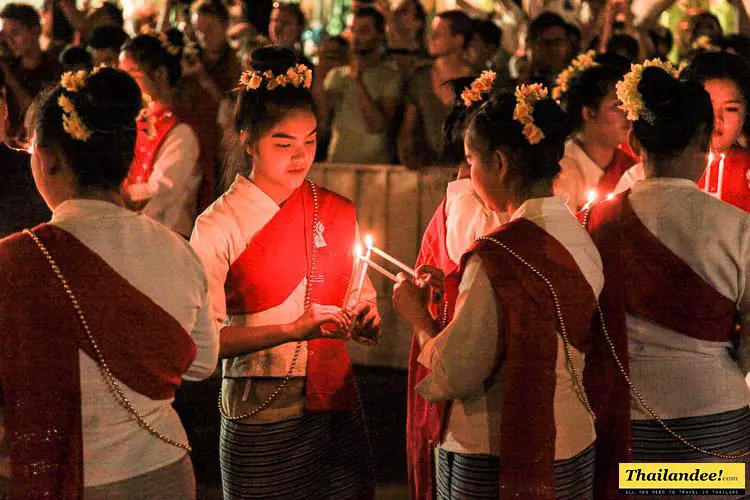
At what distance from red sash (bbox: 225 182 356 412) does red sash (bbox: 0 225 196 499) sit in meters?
0.73

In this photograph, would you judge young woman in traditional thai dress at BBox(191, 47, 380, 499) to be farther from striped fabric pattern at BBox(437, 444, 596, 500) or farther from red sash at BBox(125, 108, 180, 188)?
red sash at BBox(125, 108, 180, 188)

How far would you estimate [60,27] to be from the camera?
31.1ft

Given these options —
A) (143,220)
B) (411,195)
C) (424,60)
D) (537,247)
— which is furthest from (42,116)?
(424,60)

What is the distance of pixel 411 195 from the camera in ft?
21.7

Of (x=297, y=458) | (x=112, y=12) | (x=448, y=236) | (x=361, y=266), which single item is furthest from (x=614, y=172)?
(x=112, y=12)

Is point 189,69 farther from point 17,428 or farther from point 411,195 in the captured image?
point 17,428

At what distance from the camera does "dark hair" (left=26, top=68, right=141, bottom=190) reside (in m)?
2.42

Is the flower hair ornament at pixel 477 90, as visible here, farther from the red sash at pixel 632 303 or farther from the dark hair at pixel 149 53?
the dark hair at pixel 149 53

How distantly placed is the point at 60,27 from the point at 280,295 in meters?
7.06

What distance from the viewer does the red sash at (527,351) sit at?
262cm

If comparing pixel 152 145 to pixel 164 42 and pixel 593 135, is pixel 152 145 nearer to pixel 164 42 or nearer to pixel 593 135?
pixel 164 42

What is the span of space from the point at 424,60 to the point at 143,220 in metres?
4.72

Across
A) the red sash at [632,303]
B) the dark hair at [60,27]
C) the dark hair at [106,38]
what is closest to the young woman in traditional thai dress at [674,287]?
the red sash at [632,303]

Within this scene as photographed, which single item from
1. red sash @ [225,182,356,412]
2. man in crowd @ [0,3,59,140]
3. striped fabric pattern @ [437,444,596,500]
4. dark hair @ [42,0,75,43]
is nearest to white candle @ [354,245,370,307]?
red sash @ [225,182,356,412]
